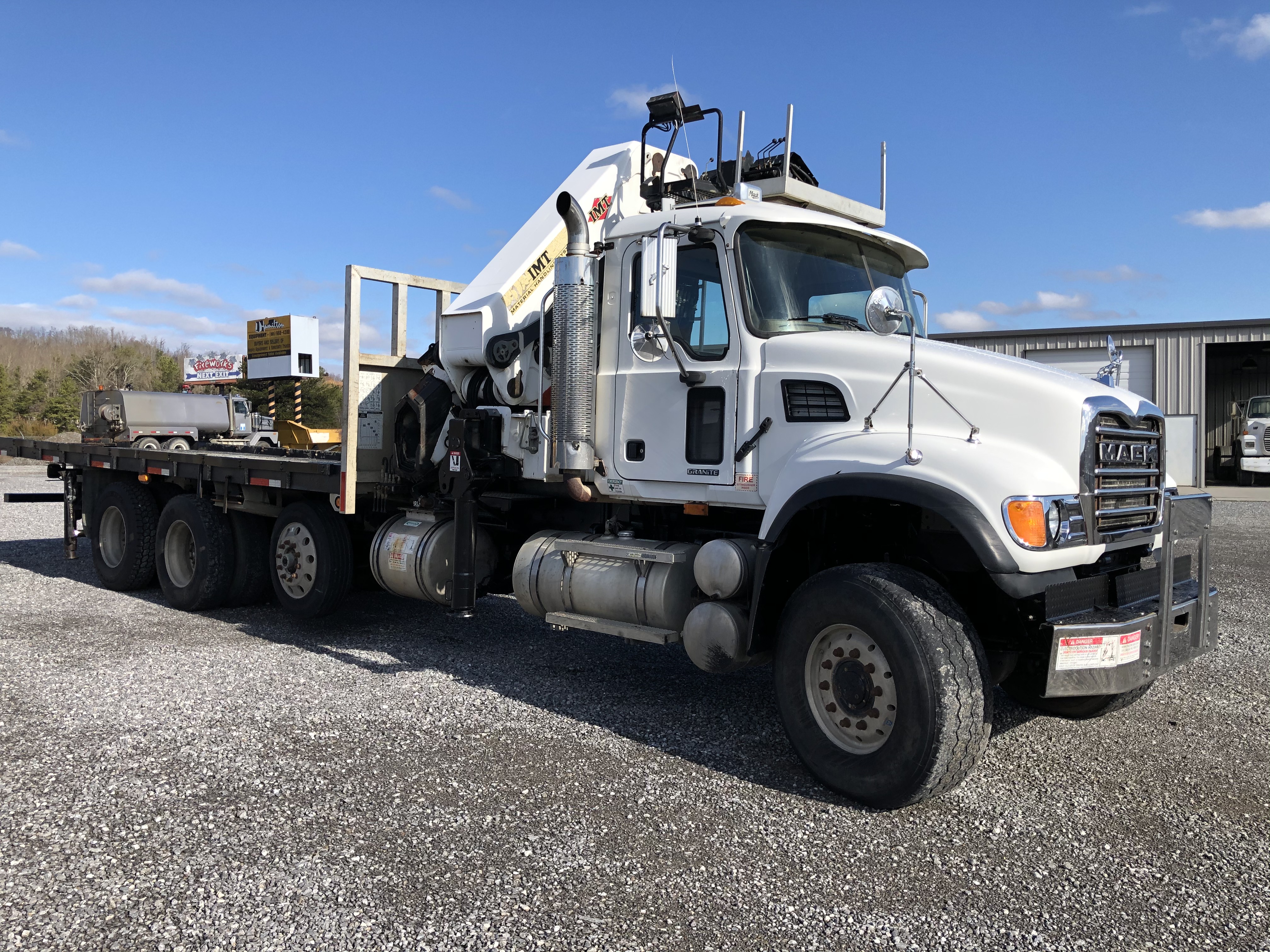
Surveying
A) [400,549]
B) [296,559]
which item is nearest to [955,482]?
[400,549]

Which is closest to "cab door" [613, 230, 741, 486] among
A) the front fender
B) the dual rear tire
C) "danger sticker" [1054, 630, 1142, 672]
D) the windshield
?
the windshield

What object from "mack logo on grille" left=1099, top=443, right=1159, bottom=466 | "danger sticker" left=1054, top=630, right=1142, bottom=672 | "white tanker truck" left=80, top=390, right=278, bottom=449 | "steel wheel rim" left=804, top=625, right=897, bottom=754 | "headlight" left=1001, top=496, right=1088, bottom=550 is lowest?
"steel wheel rim" left=804, top=625, right=897, bottom=754

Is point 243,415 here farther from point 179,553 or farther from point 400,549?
point 400,549

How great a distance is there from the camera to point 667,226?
210 inches

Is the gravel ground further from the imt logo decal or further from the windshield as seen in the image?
the imt logo decal

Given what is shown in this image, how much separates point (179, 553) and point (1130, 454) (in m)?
8.09

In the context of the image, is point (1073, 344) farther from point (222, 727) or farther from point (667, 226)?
point (222, 727)

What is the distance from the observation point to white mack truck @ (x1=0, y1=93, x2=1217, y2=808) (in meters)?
4.21

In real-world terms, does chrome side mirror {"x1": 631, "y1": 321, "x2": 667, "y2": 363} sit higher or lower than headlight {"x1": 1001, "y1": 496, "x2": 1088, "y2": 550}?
higher

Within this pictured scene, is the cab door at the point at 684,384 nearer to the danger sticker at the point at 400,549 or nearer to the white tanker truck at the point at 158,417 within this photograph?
the danger sticker at the point at 400,549

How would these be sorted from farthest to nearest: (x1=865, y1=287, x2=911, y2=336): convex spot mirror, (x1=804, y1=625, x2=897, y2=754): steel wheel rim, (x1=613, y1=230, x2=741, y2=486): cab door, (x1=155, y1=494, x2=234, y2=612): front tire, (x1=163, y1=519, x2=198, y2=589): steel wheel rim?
1. (x1=163, y1=519, x2=198, y2=589): steel wheel rim
2. (x1=155, y1=494, x2=234, y2=612): front tire
3. (x1=613, y1=230, x2=741, y2=486): cab door
4. (x1=865, y1=287, x2=911, y2=336): convex spot mirror
5. (x1=804, y1=625, x2=897, y2=754): steel wheel rim

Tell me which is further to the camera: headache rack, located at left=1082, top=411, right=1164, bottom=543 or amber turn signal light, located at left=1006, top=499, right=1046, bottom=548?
headache rack, located at left=1082, top=411, right=1164, bottom=543

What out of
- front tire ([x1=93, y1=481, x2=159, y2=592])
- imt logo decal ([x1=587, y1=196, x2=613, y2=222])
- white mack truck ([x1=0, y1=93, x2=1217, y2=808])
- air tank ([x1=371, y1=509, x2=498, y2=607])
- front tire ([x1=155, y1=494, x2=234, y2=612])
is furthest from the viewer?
front tire ([x1=93, y1=481, x2=159, y2=592])

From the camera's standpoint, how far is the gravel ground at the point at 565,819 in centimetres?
326
